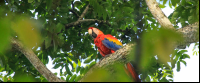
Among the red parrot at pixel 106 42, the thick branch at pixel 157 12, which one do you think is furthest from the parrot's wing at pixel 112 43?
the thick branch at pixel 157 12

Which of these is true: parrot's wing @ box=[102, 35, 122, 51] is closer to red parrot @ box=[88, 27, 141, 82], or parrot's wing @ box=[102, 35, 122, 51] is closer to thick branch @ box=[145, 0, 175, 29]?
red parrot @ box=[88, 27, 141, 82]

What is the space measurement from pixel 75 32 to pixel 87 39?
0.77ft

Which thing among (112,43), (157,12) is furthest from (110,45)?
(157,12)

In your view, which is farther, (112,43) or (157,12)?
(112,43)

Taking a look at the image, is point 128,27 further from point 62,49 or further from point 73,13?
point 62,49

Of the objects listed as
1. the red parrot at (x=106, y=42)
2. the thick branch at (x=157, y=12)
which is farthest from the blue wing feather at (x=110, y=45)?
the thick branch at (x=157, y=12)

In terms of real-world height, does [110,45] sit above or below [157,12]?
below

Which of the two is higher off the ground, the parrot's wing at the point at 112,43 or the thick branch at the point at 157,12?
the thick branch at the point at 157,12

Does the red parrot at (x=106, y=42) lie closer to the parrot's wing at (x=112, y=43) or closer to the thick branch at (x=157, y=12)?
the parrot's wing at (x=112, y=43)

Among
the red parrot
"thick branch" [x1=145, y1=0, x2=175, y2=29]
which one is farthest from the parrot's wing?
"thick branch" [x1=145, y1=0, x2=175, y2=29]

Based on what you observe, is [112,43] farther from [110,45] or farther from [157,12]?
[157,12]

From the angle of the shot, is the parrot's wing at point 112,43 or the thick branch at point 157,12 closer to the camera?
the thick branch at point 157,12

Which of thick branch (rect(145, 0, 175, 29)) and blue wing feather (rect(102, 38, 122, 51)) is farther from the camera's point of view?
blue wing feather (rect(102, 38, 122, 51))

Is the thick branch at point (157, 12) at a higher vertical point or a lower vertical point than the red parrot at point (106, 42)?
higher
